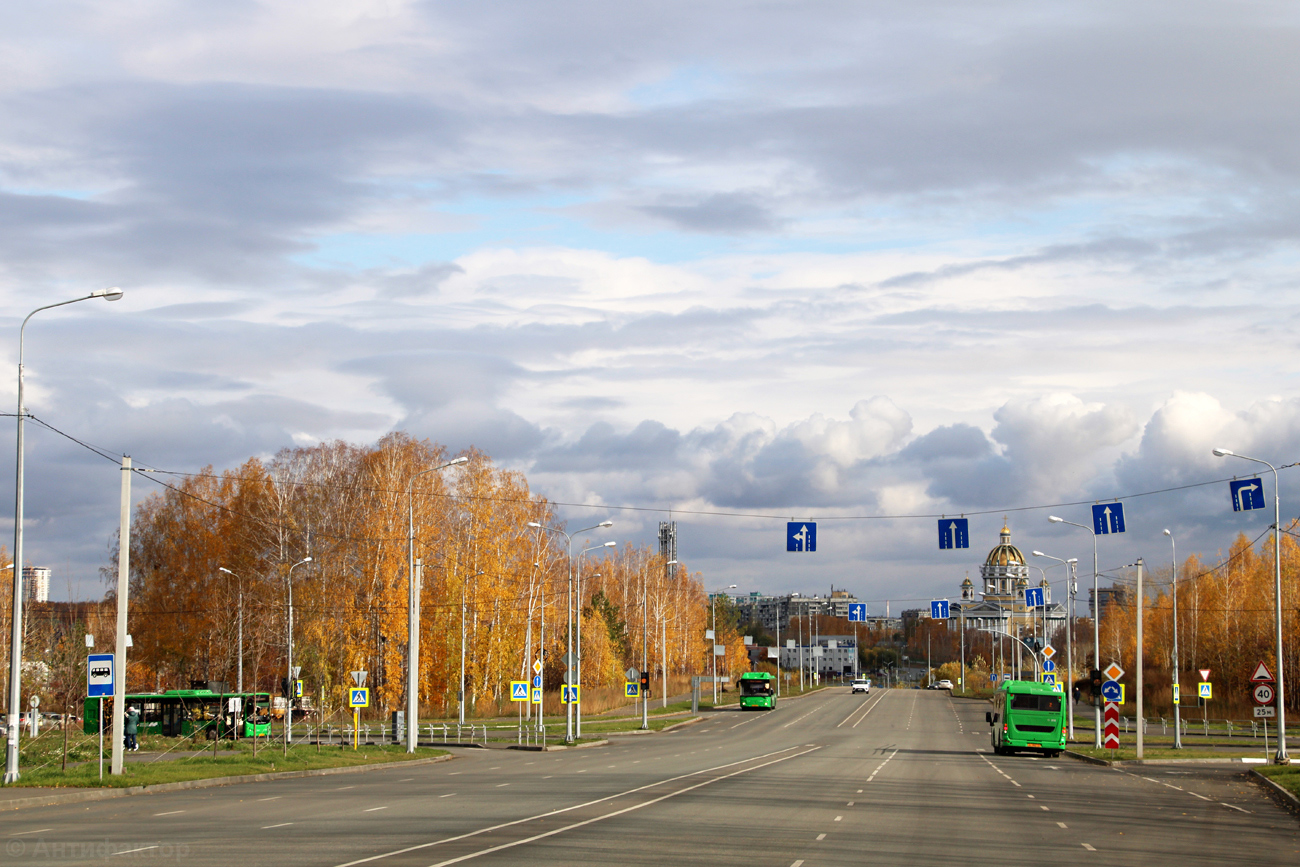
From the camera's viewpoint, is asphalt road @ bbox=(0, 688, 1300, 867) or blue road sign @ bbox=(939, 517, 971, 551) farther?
blue road sign @ bbox=(939, 517, 971, 551)

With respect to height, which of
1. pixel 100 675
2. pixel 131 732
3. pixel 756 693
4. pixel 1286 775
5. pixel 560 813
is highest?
pixel 100 675

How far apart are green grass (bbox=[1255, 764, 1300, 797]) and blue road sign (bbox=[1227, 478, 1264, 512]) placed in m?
7.32

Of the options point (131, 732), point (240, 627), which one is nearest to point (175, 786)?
point (131, 732)

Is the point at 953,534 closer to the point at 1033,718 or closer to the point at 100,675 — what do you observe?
the point at 1033,718

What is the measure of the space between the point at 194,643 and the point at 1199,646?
68.4 metres

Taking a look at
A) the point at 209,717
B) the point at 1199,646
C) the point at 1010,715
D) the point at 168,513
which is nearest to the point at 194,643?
the point at 168,513

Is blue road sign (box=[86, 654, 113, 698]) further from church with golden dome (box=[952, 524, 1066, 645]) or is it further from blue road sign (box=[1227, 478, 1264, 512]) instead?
church with golden dome (box=[952, 524, 1066, 645])

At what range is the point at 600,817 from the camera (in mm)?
21141

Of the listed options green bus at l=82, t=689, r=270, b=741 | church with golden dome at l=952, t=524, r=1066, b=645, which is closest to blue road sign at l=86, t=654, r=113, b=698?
green bus at l=82, t=689, r=270, b=741

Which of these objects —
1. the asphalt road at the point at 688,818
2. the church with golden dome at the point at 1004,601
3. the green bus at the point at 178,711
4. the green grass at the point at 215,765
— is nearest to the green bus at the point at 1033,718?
the asphalt road at the point at 688,818

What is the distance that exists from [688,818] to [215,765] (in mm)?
18517

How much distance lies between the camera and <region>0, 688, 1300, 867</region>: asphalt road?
15992 mm

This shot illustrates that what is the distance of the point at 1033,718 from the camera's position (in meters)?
48.0

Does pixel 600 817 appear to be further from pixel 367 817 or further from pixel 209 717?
pixel 209 717
